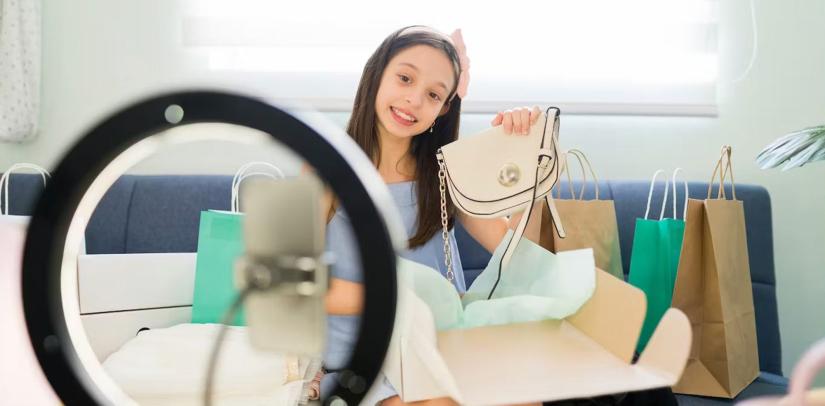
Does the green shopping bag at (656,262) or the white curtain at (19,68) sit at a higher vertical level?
the white curtain at (19,68)

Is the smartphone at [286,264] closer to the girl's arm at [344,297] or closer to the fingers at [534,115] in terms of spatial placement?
the girl's arm at [344,297]

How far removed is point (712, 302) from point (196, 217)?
1.09 m

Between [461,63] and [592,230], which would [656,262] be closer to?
[592,230]

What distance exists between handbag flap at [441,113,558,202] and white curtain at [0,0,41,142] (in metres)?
1.19

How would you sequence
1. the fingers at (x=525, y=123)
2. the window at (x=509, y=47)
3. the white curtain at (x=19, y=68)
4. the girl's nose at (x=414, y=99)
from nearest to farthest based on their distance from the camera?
the fingers at (x=525, y=123) → the girl's nose at (x=414, y=99) → the white curtain at (x=19, y=68) → the window at (x=509, y=47)

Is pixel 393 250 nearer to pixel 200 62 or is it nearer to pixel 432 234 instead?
pixel 432 234

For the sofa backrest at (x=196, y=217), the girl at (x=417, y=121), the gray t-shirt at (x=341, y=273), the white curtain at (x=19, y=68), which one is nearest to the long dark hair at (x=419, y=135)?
the girl at (x=417, y=121)

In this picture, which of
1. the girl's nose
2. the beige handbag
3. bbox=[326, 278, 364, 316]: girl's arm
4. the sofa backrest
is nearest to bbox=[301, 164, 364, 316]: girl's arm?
bbox=[326, 278, 364, 316]: girl's arm

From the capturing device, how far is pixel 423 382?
0.57 metres

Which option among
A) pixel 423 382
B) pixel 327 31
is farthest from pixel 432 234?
pixel 327 31

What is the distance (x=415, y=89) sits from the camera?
1035 millimetres

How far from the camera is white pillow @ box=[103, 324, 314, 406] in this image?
396mm

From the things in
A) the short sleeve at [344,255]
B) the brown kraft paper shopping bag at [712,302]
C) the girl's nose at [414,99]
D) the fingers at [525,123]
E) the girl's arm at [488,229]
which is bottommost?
the brown kraft paper shopping bag at [712,302]

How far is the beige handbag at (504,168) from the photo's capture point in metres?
0.87
